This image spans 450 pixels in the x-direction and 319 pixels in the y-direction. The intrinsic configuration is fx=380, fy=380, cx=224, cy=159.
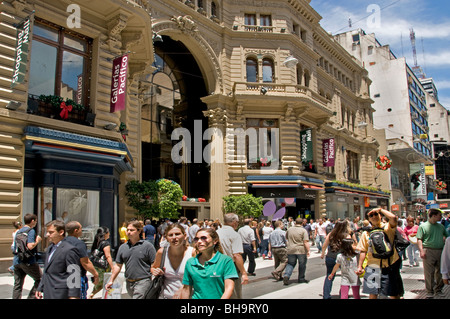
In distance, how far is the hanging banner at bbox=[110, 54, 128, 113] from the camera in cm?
1520

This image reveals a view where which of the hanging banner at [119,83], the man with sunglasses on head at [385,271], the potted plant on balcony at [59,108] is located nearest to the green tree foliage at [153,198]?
the hanging banner at [119,83]

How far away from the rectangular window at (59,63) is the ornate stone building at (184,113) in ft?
0.14

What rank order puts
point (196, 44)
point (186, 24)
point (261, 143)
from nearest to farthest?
point (186, 24) < point (196, 44) < point (261, 143)

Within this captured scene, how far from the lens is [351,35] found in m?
60.8

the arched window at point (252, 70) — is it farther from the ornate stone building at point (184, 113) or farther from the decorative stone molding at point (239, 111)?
the decorative stone molding at point (239, 111)

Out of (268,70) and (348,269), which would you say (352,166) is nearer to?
(268,70)

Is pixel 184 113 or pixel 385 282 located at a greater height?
pixel 184 113

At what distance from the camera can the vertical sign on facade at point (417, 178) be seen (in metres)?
56.8

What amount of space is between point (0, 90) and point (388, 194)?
44254mm

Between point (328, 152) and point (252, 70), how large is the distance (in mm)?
9882

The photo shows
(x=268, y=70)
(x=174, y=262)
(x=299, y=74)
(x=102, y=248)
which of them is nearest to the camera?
(x=174, y=262)

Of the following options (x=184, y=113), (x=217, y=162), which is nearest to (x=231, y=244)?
(x=217, y=162)

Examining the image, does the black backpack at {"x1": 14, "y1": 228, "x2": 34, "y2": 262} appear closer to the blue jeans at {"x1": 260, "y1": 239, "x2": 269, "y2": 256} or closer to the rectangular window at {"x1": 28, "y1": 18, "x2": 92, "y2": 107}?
the rectangular window at {"x1": 28, "y1": 18, "x2": 92, "y2": 107}

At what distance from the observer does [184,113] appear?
2972 cm
